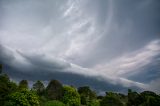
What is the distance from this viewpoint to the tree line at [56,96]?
358 feet

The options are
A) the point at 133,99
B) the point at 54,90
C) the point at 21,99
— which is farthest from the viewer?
the point at 133,99

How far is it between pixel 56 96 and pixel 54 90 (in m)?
3.01

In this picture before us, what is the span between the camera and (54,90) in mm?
142875

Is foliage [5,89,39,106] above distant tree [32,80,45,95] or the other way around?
the other way around

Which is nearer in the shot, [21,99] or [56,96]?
[21,99]

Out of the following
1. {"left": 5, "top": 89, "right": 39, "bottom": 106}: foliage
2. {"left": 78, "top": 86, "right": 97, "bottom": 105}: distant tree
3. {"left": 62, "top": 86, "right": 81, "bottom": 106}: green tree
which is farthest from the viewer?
{"left": 78, "top": 86, "right": 97, "bottom": 105}: distant tree

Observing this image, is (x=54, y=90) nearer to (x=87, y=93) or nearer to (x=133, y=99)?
(x=87, y=93)

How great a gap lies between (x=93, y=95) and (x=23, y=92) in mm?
68257

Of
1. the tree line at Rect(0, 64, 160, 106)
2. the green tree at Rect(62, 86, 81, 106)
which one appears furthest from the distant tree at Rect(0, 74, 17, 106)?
the green tree at Rect(62, 86, 81, 106)

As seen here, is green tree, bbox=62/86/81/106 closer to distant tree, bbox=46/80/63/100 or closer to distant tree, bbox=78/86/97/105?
distant tree, bbox=46/80/63/100

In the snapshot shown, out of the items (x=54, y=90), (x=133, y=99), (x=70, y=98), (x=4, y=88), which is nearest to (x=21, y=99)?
(x=4, y=88)

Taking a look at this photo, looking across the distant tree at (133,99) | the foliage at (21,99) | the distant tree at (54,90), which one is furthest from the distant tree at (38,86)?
the foliage at (21,99)

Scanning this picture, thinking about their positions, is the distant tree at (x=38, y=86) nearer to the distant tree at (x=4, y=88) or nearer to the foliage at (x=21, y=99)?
the distant tree at (x=4, y=88)

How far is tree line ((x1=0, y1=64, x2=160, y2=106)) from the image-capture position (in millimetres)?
109062
